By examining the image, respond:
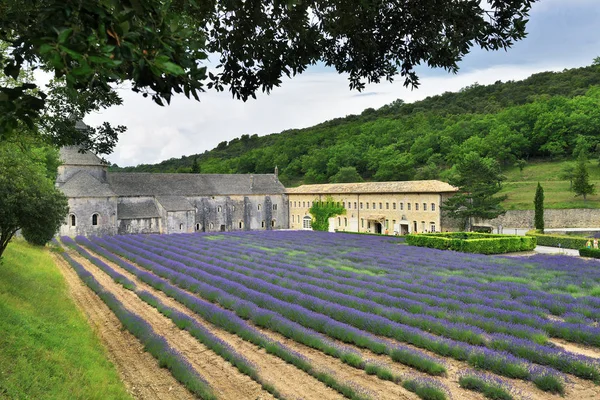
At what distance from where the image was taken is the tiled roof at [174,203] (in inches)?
1937

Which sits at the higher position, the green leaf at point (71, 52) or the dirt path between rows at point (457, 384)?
the green leaf at point (71, 52)

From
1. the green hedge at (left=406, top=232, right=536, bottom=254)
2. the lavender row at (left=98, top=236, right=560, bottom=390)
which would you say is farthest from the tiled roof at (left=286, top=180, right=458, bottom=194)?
the lavender row at (left=98, top=236, right=560, bottom=390)

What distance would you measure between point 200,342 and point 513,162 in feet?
241

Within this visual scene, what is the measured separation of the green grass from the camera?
7035 millimetres

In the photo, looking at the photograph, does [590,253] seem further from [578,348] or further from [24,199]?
[24,199]

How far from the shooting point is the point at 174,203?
5009 centimetres

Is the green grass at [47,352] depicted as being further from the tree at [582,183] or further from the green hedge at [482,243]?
the tree at [582,183]

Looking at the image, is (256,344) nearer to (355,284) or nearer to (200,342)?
(200,342)

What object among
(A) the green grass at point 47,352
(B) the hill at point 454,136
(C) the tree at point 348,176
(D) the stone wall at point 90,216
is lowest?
(A) the green grass at point 47,352

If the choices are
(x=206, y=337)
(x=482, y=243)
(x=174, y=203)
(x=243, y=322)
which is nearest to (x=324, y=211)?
(x=174, y=203)

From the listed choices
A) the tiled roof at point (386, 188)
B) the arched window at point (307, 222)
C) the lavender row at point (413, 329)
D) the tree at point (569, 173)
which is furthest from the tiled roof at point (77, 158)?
the tree at point (569, 173)

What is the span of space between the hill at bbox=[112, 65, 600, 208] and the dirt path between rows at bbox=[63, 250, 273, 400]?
5851 centimetres

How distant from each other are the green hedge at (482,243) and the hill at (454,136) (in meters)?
35.2

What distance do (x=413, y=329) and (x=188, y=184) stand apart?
48.2m
